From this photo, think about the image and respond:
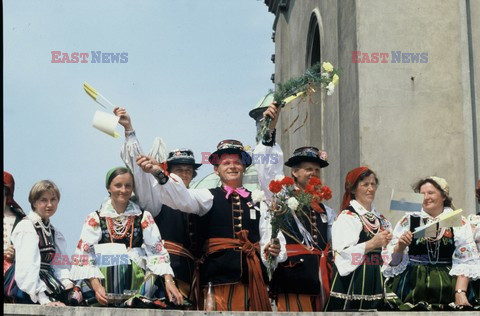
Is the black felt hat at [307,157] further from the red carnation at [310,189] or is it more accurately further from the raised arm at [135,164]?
the raised arm at [135,164]

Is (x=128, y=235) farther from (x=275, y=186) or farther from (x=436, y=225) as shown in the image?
(x=436, y=225)

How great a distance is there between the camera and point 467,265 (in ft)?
29.2

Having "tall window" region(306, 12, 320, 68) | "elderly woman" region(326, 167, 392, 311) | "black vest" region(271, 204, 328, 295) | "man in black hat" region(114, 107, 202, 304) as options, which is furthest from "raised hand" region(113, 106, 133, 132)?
"tall window" region(306, 12, 320, 68)

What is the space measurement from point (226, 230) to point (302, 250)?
0.73 metres

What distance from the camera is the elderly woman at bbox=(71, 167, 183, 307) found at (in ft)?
27.1

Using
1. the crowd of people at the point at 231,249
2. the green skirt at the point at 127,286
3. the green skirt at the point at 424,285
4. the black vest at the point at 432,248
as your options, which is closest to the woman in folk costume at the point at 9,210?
the crowd of people at the point at 231,249

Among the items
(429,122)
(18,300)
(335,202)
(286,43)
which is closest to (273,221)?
(18,300)

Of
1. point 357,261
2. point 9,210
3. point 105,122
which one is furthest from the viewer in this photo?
point 9,210

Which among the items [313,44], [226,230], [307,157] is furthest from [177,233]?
[313,44]

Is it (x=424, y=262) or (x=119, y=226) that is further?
(x=424, y=262)

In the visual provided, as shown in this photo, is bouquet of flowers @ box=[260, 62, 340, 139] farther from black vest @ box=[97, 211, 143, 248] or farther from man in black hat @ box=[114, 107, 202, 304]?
black vest @ box=[97, 211, 143, 248]

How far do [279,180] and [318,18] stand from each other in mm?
8829

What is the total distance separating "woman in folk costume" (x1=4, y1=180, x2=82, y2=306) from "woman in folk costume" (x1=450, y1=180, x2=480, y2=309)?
10.9ft

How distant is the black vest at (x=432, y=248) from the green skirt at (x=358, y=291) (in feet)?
1.66
